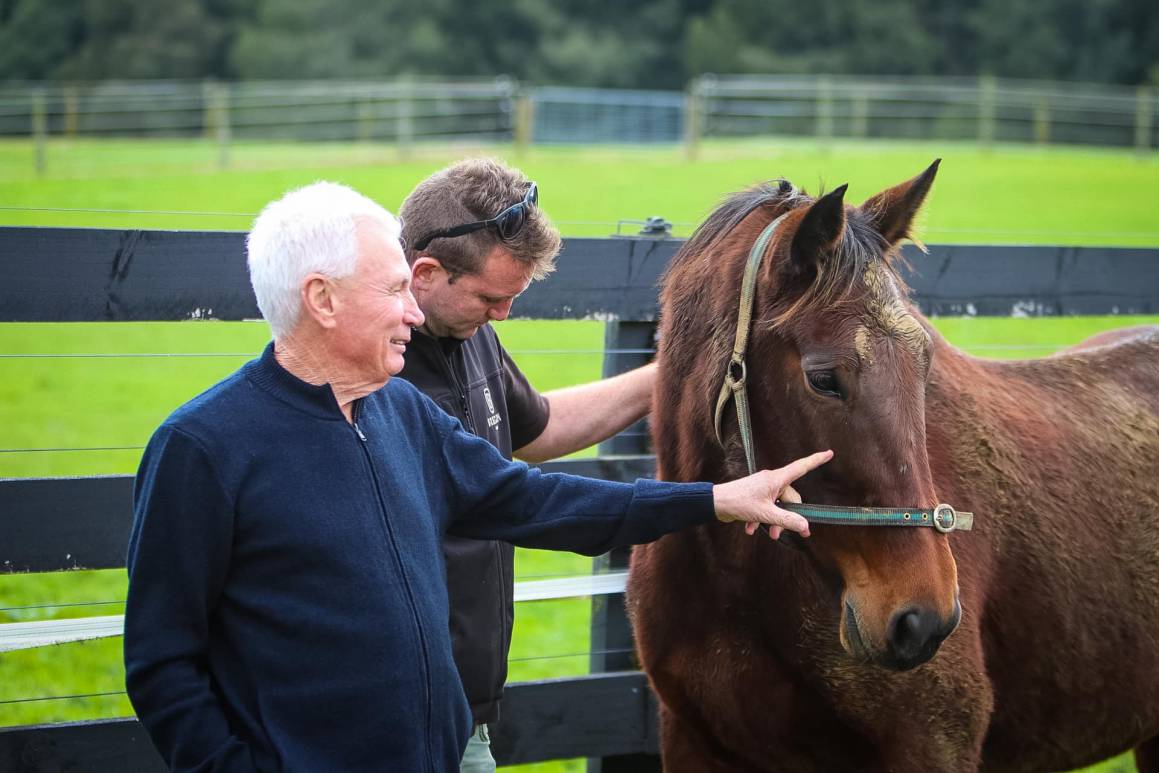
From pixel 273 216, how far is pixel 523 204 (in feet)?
2.43

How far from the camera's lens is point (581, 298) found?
12.6 feet

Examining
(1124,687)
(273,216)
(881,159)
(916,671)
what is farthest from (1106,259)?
(881,159)

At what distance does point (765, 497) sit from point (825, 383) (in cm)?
27

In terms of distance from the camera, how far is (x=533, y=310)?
12.4ft

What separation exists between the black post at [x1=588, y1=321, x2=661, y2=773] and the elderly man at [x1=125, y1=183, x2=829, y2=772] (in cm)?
192

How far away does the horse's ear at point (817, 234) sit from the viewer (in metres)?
2.33

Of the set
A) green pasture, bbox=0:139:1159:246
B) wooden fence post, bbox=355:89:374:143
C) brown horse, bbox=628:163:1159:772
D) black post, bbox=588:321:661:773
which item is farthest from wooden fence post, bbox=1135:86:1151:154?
brown horse, bbox=628:163:1159:772

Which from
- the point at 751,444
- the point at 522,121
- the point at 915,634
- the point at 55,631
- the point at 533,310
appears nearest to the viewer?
the point at 915,634

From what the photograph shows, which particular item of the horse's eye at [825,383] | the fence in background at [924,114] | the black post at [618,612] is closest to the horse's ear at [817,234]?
the horse's eye at [825,383]

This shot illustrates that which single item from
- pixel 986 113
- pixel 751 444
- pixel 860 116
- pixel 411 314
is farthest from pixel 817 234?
pixel 986 113

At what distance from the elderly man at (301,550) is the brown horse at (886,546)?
85 cm

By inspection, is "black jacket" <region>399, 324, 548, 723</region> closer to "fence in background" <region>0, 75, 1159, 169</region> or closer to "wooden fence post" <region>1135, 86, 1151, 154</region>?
"fence in background" <region>0, 75, 1159, 169</region>

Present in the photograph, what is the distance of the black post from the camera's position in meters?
4.01

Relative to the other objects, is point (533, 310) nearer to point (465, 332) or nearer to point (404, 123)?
point (465, 332)
